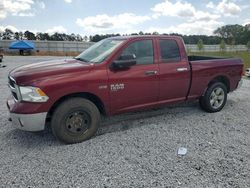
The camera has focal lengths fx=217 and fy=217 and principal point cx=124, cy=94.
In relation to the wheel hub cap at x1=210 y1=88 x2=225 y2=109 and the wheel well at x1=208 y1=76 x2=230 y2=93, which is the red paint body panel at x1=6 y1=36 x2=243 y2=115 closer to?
the wheel well at x1=208 y1=76 x2=230 y2=93

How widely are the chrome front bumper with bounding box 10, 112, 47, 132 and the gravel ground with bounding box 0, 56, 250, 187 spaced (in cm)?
42

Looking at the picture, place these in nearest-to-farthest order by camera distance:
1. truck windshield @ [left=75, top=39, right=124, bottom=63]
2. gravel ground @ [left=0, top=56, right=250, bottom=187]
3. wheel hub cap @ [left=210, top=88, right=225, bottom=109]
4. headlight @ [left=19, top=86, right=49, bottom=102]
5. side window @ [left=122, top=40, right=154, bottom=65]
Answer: gravel ground @ [left=0, top=56, right=250, bottom=187] < headlight @ [left=19, top=86, right=49, bottom=102] < truck windshield @ [left=75, top=39, right=124, bottom=63] < side window @ [left=122, top=40, right=154, bottom=65] < wheel hub cap @ [left=210, top=88, right=225, bottom=109]

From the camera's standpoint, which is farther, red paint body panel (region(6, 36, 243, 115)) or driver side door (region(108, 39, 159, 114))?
driver side door (region(108, 39, 159, 114))

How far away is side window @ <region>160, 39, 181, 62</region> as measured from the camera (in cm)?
454

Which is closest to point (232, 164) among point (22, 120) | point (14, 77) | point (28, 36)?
point (22, 120)

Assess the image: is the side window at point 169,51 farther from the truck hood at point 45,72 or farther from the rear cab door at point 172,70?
the truck hood at point 45,72

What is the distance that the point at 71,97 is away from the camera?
12.1 feet

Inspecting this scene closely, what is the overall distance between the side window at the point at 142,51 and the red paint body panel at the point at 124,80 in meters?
0.09

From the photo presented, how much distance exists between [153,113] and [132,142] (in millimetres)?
1615

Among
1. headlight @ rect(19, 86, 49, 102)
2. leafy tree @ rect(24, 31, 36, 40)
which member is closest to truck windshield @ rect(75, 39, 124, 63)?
headlight @ rect(19, 86, 49, 102)

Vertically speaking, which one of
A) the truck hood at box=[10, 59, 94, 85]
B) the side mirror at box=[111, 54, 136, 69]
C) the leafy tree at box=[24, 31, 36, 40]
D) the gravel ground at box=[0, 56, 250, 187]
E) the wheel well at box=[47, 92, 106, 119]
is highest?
the leafy tree at box=[24, 31, 36, 40]

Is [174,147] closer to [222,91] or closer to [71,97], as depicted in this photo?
[71,97]

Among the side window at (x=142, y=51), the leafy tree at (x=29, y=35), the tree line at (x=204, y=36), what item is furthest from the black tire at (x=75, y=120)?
the leafy tree at (x=29, y=35)

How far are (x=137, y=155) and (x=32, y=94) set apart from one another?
6.15 feet
